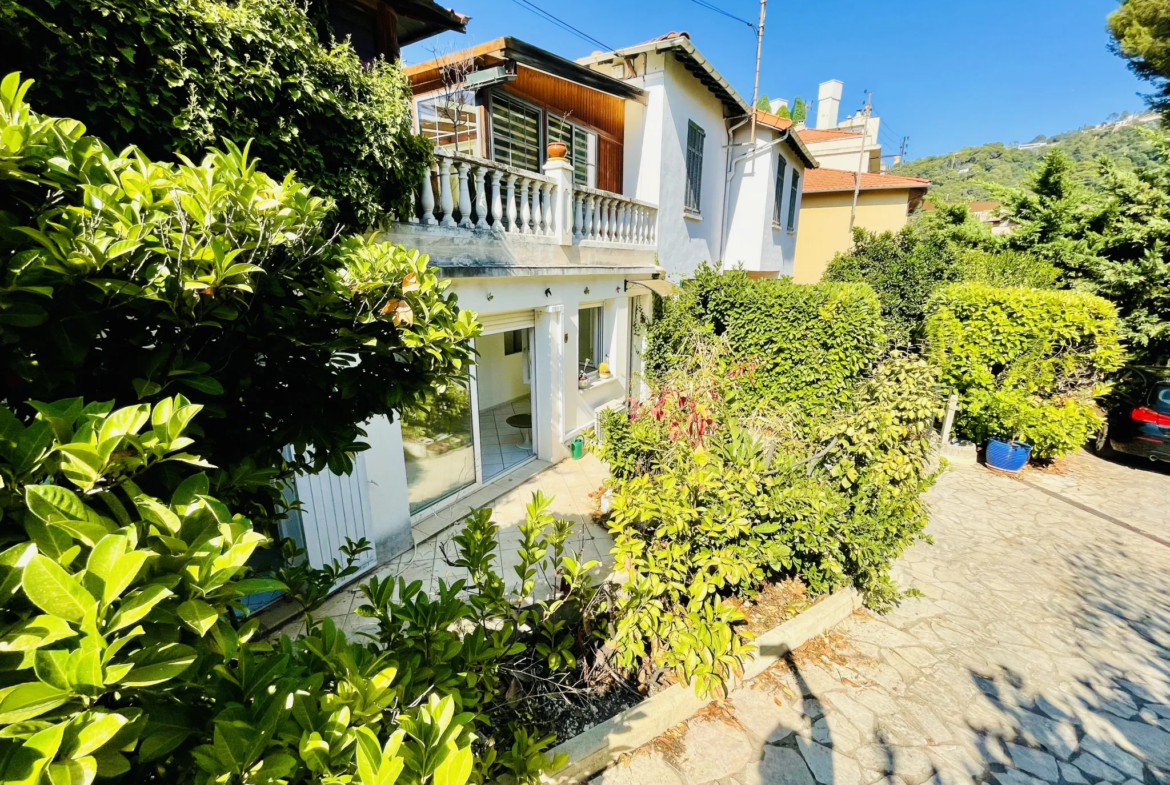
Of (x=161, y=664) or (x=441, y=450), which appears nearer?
(x=161, y=664)

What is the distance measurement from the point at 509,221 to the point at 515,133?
3.28 m

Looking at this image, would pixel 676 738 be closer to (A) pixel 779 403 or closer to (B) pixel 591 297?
(A) pixel 779 403

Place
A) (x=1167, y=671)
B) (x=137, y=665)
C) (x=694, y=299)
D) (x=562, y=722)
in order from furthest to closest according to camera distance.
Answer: (x=694, y=299)
(x=1167, y=671)
(x=562, y=722)
(x=137, y=665)

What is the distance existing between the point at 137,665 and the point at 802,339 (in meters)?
8.81

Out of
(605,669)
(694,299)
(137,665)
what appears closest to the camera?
(137,665)

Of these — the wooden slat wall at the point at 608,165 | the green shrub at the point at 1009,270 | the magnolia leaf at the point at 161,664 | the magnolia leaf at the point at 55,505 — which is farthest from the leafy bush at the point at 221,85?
the green shrub at the point at 1009,270

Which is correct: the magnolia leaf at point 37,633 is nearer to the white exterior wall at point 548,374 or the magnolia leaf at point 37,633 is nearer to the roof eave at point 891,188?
the white exterior wall at point 548,374

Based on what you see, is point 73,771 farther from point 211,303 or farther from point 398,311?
point 398,311

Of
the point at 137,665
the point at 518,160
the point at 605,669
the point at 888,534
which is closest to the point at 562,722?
the point at 605,669

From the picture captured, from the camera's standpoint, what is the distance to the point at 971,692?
4395 millimetres

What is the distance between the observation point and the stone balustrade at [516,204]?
606 centimetres

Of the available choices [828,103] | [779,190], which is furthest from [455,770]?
[828,103]

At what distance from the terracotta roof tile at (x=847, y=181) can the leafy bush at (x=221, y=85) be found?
2648 cm

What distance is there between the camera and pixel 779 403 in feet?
27.5
